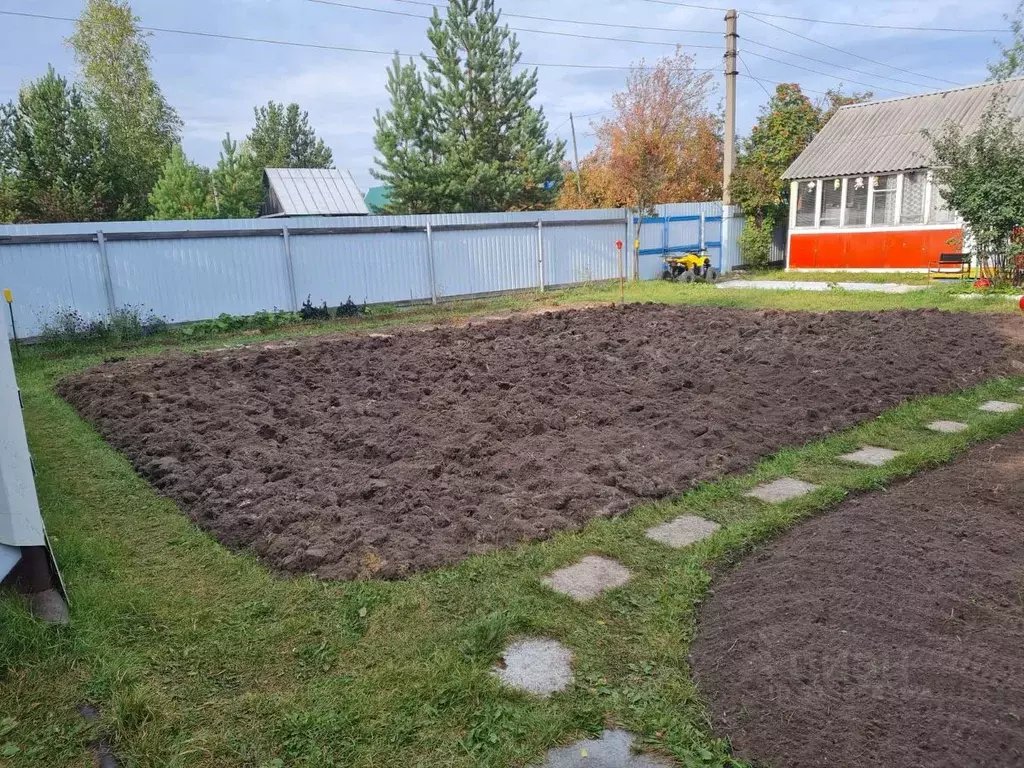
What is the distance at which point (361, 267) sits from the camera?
13.7 m

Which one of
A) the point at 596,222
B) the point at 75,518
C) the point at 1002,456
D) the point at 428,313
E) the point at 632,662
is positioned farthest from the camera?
the point at 596,222

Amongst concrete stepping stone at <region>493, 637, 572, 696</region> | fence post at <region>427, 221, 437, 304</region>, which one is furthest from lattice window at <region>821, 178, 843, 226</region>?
concrete stepping stone at <region>493, 637, 572, 696</region>

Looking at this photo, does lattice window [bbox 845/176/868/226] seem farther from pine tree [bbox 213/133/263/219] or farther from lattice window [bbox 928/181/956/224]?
pine tree [bbox 213/133/263/219]

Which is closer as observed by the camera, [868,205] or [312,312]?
[312,312]

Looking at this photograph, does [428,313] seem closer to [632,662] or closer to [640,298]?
[640,298]

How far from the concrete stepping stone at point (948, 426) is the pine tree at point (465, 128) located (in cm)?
2071

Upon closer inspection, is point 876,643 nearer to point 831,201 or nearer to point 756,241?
point 831,201

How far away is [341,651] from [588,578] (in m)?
1.13

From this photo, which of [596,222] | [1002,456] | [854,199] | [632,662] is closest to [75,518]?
[632,662]

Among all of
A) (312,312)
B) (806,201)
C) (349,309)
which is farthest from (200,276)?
(806,201)

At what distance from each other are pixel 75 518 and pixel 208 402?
234cm

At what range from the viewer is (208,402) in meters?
6.28

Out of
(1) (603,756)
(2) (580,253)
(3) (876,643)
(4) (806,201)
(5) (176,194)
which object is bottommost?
(1) (603,756)

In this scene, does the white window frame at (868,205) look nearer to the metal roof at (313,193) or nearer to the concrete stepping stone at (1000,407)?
the concrete stepping stone at (1000,407)
